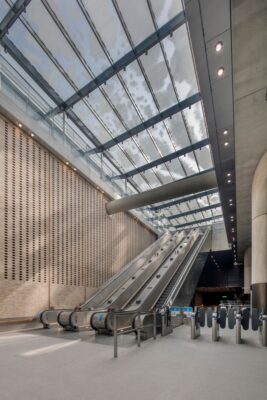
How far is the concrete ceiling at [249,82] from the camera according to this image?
15.4ft

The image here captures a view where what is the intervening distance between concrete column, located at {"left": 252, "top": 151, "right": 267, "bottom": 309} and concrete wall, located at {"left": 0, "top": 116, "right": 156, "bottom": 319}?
783 centimetres

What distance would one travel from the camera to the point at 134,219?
21.4 m

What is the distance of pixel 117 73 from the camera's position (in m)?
11.8

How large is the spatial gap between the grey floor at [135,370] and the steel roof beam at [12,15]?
395 inches

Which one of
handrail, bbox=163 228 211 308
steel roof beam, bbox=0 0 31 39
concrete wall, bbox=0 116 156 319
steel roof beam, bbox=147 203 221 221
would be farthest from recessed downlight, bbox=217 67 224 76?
steel roof beam, bbox=147 203 221 221

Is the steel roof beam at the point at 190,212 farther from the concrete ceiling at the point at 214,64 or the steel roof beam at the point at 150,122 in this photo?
the concrete ceiling at the point at 214,64

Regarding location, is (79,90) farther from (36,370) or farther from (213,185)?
(36,370)

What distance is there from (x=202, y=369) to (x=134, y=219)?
17.0 meters

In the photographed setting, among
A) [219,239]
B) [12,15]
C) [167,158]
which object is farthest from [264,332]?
[219,239]

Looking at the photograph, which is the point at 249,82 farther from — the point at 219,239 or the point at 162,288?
the point at 219,239

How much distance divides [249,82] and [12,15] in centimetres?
820

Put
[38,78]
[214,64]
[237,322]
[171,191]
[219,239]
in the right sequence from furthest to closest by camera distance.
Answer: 1. [219,239]
2. [171,191]
3. [38,78]
4. [237,322]
5. [214,64]

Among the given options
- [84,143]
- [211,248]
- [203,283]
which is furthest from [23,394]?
[203,283]

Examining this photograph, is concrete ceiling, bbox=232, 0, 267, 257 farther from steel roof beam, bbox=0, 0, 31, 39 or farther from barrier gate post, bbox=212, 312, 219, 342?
steel roof beam, bbox=0, 0, 31, 39
